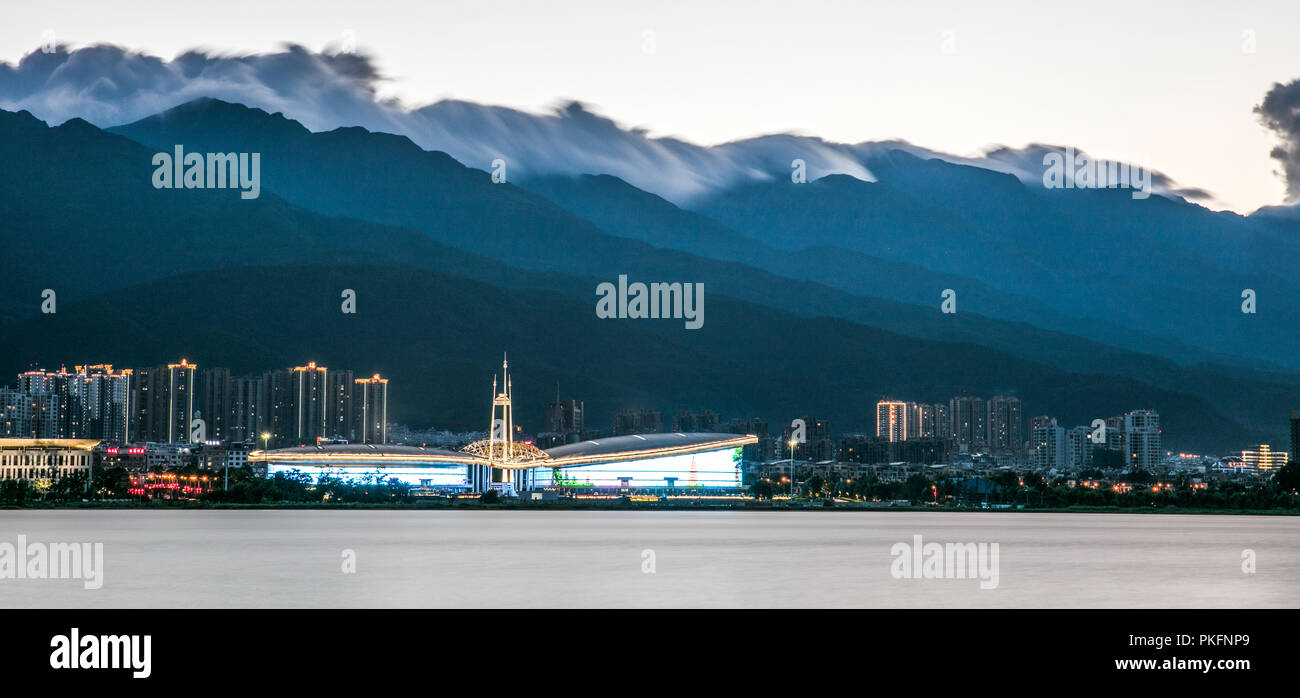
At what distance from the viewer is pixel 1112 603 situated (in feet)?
143

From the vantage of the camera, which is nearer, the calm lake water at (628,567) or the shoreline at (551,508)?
the calm lake water at (628,567)

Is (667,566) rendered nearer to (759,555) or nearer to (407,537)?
(759,555)

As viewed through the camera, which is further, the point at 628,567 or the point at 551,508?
the point at 551,508

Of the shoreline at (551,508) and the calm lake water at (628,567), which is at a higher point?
the calm lake water at (628,567)

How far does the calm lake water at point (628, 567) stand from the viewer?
43.7 metres

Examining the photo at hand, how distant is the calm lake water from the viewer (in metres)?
43.7

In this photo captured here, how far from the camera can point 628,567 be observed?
5828 cm

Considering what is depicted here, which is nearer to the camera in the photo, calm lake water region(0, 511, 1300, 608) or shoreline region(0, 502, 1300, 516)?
calm lake water region(0, 511, 1300, 608)

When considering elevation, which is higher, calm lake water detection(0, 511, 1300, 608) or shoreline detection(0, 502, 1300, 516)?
calm lake water detection(0, 511, 1300, 608)

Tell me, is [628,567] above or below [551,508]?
above

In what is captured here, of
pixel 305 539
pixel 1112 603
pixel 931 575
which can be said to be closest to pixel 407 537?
pixel 305 539

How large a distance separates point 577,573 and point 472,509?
107 meters
